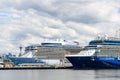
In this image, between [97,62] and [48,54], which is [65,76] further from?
[48,54]

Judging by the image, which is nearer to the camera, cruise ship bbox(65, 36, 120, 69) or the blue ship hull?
the blue ship hull

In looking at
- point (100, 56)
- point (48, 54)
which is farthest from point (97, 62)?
point (48, 54)

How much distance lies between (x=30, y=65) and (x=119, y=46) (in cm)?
3152

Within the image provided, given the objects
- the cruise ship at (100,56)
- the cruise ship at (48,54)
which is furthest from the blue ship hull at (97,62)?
the cruise ship at (48,54)

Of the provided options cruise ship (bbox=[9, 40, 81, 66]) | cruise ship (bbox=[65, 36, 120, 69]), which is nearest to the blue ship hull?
cruise ship (bbox=[65, 36, 120, 69])

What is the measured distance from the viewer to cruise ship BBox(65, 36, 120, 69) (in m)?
122

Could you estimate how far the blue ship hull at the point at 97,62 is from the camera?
396ft

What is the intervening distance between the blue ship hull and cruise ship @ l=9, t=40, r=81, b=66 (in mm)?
21125

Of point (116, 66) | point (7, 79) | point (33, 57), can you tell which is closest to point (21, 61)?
point (33, 57)

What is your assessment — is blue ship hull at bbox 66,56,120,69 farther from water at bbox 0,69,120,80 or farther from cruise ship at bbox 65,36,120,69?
water at bbox 0,69,120,80

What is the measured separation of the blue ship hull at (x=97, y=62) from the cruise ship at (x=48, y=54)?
2113 centimetres

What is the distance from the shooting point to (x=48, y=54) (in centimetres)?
14775

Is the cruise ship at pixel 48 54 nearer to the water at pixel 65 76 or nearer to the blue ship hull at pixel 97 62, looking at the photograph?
the blue ship hull at pixel 97 62

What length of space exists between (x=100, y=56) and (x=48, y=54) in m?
27.5
